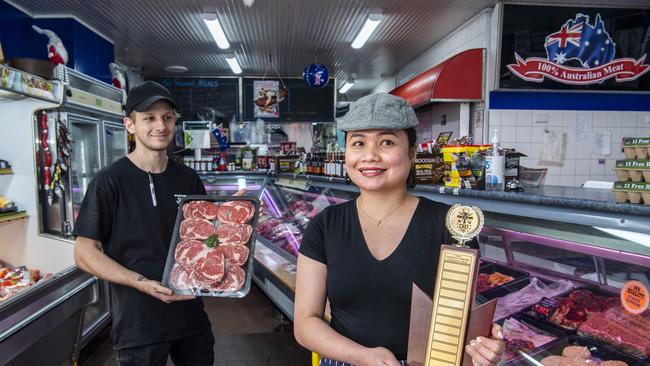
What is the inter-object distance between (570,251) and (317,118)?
7.98m

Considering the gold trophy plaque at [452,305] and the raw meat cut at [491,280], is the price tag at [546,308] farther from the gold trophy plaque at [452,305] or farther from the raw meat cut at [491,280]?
the gold trophy plaque at [452,305]

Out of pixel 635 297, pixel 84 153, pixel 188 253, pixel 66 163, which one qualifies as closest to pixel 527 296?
pixel 635 297

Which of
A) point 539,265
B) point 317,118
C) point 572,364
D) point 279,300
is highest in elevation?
point 317,118

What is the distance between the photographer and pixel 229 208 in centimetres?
194

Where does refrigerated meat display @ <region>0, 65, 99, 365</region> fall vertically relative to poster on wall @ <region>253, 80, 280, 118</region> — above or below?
below

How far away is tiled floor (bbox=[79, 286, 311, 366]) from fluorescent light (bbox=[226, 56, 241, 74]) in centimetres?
488

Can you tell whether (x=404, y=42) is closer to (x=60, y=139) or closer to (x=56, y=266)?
(x=60, y=139)

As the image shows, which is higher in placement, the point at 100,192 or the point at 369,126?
the point at 369,126

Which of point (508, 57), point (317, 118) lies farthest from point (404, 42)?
point (317, 118)

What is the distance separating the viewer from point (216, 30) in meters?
5.95

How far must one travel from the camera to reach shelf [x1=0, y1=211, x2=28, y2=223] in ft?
11.2

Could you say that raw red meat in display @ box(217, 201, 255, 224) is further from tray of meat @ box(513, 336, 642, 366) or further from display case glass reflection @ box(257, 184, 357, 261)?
tray of meat @ box(513, 336, 642, 366)

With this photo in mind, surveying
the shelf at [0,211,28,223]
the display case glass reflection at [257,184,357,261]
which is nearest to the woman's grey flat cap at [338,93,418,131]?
the display case glass reflection at [257,184,357,261]

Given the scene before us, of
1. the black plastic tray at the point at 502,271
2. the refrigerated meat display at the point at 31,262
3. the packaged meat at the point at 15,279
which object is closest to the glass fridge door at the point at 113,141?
the refrigerated meat display at the point at 31,262
